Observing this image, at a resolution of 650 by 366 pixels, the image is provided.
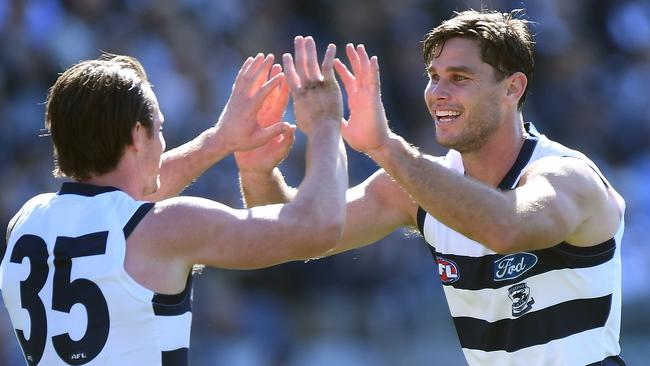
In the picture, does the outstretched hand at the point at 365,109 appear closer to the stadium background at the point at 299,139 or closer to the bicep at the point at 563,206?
the bicep at the point at 563,206

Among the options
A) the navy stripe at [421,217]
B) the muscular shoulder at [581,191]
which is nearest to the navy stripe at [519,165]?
the muscular shoulder at [581,191]

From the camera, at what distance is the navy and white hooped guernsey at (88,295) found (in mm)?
3963

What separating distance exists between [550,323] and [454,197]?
2.51ft

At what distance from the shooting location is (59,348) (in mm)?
4008

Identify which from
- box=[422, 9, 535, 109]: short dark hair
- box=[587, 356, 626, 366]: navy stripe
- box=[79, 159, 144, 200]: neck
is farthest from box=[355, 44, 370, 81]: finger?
box=[587, 356, 626, 366]: navy stripe

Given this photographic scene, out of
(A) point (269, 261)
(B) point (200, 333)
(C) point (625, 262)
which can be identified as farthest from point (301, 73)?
(C) point (625, 262)

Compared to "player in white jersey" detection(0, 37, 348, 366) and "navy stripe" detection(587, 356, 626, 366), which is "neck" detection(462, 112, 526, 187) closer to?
"navy stripe" detection(587, 356, 626, 366)

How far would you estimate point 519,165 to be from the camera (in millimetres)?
5105

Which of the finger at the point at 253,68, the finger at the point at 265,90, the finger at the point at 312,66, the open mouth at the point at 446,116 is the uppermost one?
the finger at the point at 312,66

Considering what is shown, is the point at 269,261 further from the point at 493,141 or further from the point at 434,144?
the point at 434,144

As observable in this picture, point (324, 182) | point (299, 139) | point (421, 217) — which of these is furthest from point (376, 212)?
point (299, 139)

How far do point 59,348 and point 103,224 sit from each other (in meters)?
0.46

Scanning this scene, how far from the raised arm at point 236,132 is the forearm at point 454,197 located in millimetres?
634

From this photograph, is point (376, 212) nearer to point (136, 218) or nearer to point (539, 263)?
point (539, 263)
